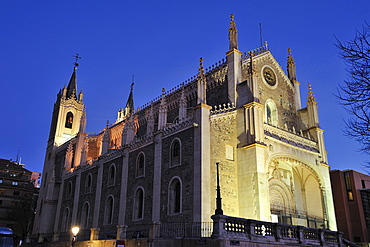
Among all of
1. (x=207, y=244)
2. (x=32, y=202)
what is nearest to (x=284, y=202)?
(x=207, y=244)

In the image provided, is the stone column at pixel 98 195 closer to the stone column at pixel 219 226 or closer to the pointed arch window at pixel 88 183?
the pointed arch window at pixel 88 183

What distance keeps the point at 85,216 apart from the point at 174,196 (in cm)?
1627

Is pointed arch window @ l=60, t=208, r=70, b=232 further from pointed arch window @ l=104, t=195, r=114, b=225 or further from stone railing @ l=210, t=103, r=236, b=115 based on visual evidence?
stone railing @ l=210, t=103, r=236, b=115

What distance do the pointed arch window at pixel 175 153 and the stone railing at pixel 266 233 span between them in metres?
8.16

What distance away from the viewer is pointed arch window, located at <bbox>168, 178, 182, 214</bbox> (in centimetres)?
2581

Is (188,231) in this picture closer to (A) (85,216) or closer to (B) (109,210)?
(B) (109,210)

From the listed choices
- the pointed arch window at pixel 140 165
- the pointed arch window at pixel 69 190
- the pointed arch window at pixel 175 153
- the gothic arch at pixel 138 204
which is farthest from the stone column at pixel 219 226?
the pointed arch window at pixel 69 190

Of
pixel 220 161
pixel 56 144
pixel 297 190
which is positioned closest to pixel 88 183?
pixel 56 144

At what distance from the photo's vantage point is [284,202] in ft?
98.2

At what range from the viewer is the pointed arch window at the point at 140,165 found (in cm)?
3067

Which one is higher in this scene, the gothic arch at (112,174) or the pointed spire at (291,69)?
the pointed spire at (291,69)

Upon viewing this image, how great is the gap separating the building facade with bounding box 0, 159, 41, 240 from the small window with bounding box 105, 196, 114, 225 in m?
28.2

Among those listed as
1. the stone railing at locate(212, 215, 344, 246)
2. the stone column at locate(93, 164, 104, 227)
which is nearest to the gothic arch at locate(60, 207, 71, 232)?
the stone column at locate(93, 164, 104, 227)

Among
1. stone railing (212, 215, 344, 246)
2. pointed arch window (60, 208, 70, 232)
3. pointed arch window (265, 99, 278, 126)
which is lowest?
stone railing (212, 215, 344, 246)
